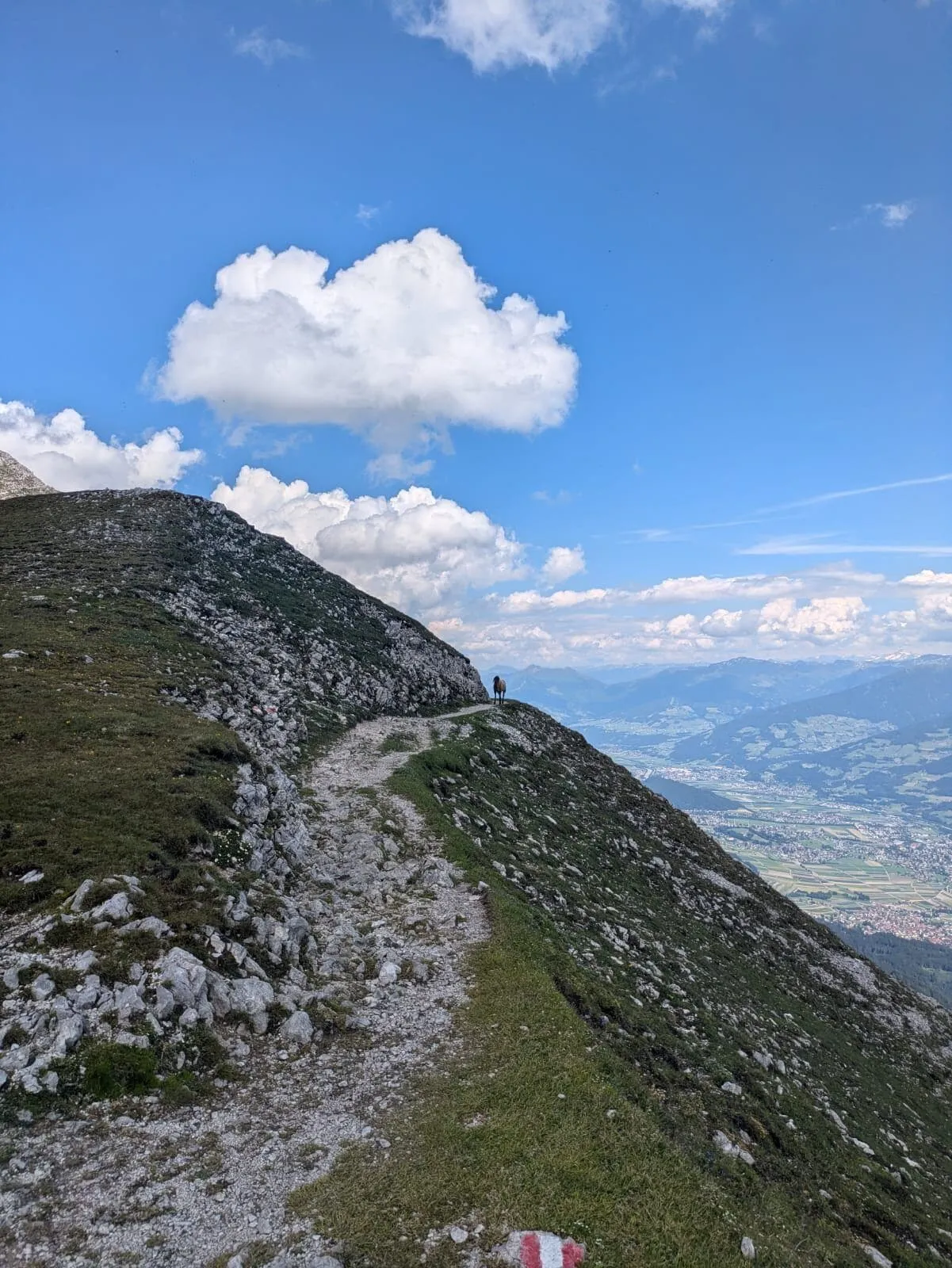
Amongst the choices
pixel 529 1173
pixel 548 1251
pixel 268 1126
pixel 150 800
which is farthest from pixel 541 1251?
pixel 150 800

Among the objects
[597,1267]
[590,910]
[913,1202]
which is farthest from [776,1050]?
[597,1267]

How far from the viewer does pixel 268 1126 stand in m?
13.1

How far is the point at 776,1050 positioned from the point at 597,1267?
780 inches

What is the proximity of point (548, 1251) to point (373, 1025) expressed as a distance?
26.8ft

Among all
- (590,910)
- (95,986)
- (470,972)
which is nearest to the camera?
(95,986)

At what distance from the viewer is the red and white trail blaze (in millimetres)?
9930

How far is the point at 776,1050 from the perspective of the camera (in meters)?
25.5

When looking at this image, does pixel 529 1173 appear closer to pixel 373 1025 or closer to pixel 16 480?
pixel 373 1025

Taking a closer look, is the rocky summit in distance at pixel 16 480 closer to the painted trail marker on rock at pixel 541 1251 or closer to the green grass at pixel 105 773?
the green grass at pixel 105 773

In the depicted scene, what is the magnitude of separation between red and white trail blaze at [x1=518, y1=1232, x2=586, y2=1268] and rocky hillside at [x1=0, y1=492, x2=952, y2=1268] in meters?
0.25

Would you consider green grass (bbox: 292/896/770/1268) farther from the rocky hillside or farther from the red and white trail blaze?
the red and white trail blaze

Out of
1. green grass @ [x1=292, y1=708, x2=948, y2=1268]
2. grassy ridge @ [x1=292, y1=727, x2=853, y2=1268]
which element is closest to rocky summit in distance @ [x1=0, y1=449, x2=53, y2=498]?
green grass @ [x1=292, y1=708, x2=948, y2=1268]

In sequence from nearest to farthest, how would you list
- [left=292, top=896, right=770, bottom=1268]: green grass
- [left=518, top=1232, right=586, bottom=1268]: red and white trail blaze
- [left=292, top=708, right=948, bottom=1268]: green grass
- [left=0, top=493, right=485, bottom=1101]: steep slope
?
[left=518, top=1232, right=586, bottom=1268]: red and white trail blaze, [left=292, top=896, right=770, bottom=1268]: green grass, [left=292, top=708, right=948, bottom=1268]: green grass, [left=0, top=493, right=485, bottom=1101]: steep slope

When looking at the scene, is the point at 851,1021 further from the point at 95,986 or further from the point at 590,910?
the point at 95,986
